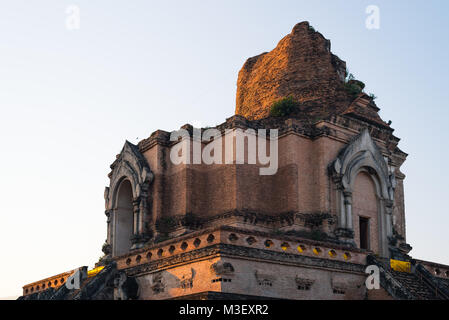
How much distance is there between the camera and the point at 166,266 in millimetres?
17000

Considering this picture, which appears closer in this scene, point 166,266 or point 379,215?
point 166,266

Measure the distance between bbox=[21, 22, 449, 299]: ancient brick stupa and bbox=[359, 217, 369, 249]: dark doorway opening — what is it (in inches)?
2.1

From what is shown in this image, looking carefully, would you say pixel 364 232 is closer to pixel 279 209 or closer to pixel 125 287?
pixel 279 209

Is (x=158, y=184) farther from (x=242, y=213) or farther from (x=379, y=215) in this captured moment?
(x=379, y=215)

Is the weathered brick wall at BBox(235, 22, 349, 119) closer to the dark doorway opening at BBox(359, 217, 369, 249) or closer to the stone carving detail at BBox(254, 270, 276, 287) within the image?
the dark doorway opening at BBox(359, 217, 369, 249)

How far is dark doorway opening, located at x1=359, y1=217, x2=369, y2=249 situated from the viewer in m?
21.9

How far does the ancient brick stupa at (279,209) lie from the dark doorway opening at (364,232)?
2.1 inches

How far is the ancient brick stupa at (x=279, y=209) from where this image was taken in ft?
53.4

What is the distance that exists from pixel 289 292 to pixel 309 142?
6.82 m

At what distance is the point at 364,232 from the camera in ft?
72.5

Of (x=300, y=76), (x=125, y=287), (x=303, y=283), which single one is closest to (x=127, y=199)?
(x=125, y=287)
